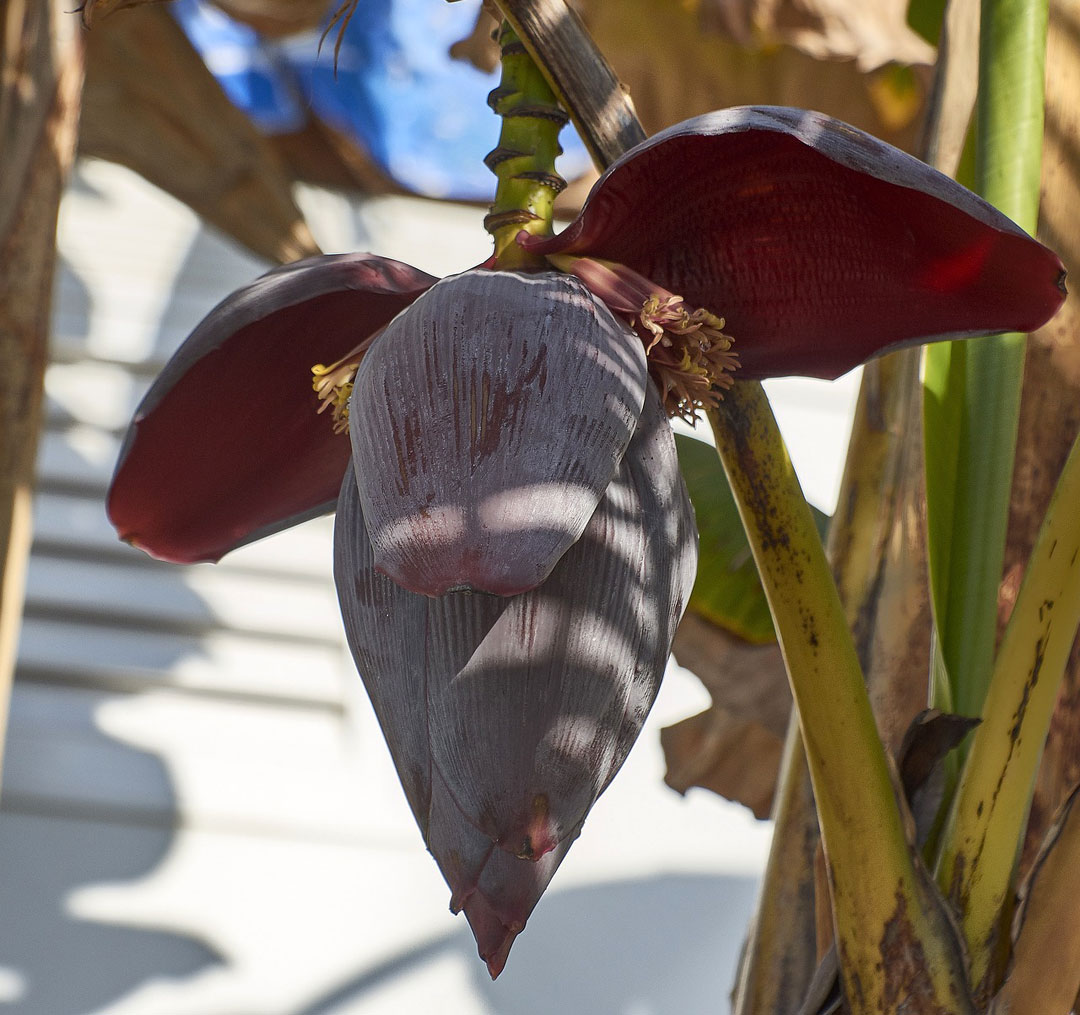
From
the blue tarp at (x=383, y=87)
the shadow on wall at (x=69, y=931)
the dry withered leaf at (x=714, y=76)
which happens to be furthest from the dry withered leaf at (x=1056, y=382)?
the blue tarp at (x=383, y=87)

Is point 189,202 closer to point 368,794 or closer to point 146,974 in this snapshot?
point 368,794

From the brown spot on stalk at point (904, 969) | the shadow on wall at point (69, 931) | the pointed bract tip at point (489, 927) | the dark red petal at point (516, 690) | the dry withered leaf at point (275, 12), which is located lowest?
the shadow on wall at point (69, 931)

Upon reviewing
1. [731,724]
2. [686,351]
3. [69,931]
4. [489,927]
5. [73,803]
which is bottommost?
[69,931]

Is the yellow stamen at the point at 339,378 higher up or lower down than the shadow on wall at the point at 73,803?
higher up

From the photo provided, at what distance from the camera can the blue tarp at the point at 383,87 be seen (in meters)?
1.56

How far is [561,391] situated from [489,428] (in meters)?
0.02

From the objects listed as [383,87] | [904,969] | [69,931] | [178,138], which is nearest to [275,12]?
[178,138]

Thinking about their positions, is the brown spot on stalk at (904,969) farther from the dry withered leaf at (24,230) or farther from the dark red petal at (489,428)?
the dry withered leaf at (24,230)

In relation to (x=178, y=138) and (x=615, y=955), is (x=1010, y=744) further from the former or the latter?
(x=178, y=138)

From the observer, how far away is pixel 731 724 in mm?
728

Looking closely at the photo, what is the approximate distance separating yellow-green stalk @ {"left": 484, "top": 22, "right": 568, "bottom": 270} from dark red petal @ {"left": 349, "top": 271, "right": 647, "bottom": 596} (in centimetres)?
4

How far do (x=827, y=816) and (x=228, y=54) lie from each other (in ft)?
4.92

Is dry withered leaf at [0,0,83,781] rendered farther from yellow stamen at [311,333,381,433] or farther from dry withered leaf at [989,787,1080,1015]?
dry withered leaf at [989,787,1080,1015]

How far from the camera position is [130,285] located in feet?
4.93
